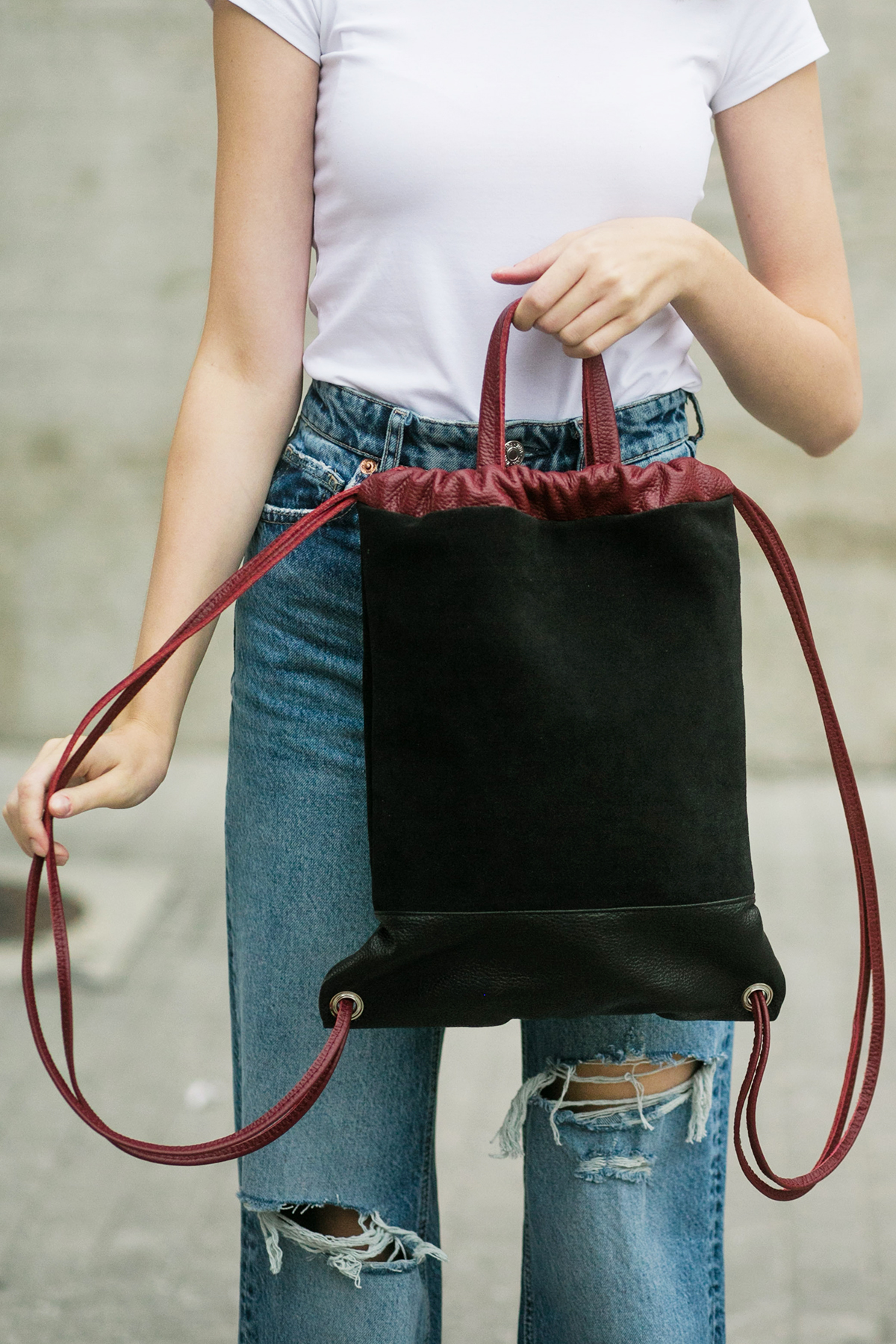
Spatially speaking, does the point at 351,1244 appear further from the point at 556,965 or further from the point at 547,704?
the point at 547,704

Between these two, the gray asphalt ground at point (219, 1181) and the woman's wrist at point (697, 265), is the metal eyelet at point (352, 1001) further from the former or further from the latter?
the gray asphalt ground at point (219, 1181)

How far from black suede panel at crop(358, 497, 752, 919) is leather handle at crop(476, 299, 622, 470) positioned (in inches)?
2.7

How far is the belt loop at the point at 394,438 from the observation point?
1067 mm

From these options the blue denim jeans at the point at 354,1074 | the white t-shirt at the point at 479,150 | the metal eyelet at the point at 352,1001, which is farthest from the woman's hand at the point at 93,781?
the white t-shirt at the point at 479,150

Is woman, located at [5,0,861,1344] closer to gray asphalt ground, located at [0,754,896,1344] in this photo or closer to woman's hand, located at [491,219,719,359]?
woman's hand, located at [491,219,719,359]

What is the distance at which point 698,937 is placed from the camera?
100 centimetres

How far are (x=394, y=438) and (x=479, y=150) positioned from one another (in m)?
0.22

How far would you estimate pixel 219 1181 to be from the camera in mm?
2352

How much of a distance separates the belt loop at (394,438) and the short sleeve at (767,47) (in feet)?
1.24

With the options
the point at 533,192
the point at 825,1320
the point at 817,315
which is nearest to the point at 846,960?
the point at 825,1320

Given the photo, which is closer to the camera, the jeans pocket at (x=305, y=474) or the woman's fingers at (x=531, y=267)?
the woman's fingers at (x=531, y=267)

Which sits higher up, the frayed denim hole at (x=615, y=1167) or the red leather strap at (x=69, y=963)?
the red leather strap at (x=69, y=963)

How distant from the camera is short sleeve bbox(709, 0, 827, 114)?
43.6 inches

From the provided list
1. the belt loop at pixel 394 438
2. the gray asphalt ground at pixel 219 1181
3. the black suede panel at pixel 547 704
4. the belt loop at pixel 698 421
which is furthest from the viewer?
the gray asphalt ground at pixel 219 1181
